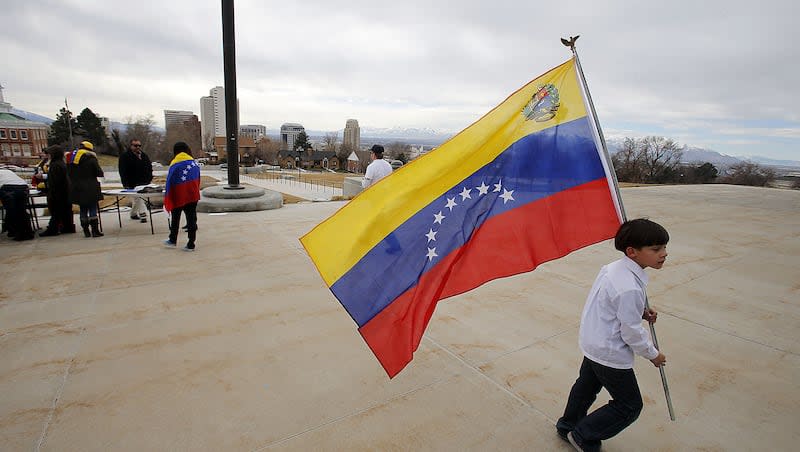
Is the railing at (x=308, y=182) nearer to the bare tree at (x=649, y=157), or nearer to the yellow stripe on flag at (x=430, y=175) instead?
the yellow stripe on flag at (x=430, y=175)

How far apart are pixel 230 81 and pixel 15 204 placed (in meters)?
4.50

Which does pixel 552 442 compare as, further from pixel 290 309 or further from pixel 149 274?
pixel 149 274

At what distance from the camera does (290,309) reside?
409 cm

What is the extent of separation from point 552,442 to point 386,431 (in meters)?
1.01

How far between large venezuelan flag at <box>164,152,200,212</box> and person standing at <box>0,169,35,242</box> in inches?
91.3

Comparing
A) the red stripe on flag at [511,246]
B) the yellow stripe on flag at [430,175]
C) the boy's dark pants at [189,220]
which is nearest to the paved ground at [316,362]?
the boy's dark pants at [189,220]

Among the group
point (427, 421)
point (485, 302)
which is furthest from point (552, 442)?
point (485, 302)

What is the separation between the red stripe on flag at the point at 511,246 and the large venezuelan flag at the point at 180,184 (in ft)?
16.0

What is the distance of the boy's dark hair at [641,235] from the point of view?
6.12ft

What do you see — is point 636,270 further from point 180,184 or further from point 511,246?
point 180,184

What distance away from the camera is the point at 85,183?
6.27 metres

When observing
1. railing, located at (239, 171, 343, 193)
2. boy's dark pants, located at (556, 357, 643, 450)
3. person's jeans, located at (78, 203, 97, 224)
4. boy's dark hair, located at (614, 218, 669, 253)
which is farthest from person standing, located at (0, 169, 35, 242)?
railing, located at (239, 171, 343, 193)

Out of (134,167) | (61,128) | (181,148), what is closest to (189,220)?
(181,148)

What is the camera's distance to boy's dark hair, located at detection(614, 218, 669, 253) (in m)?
1.87
